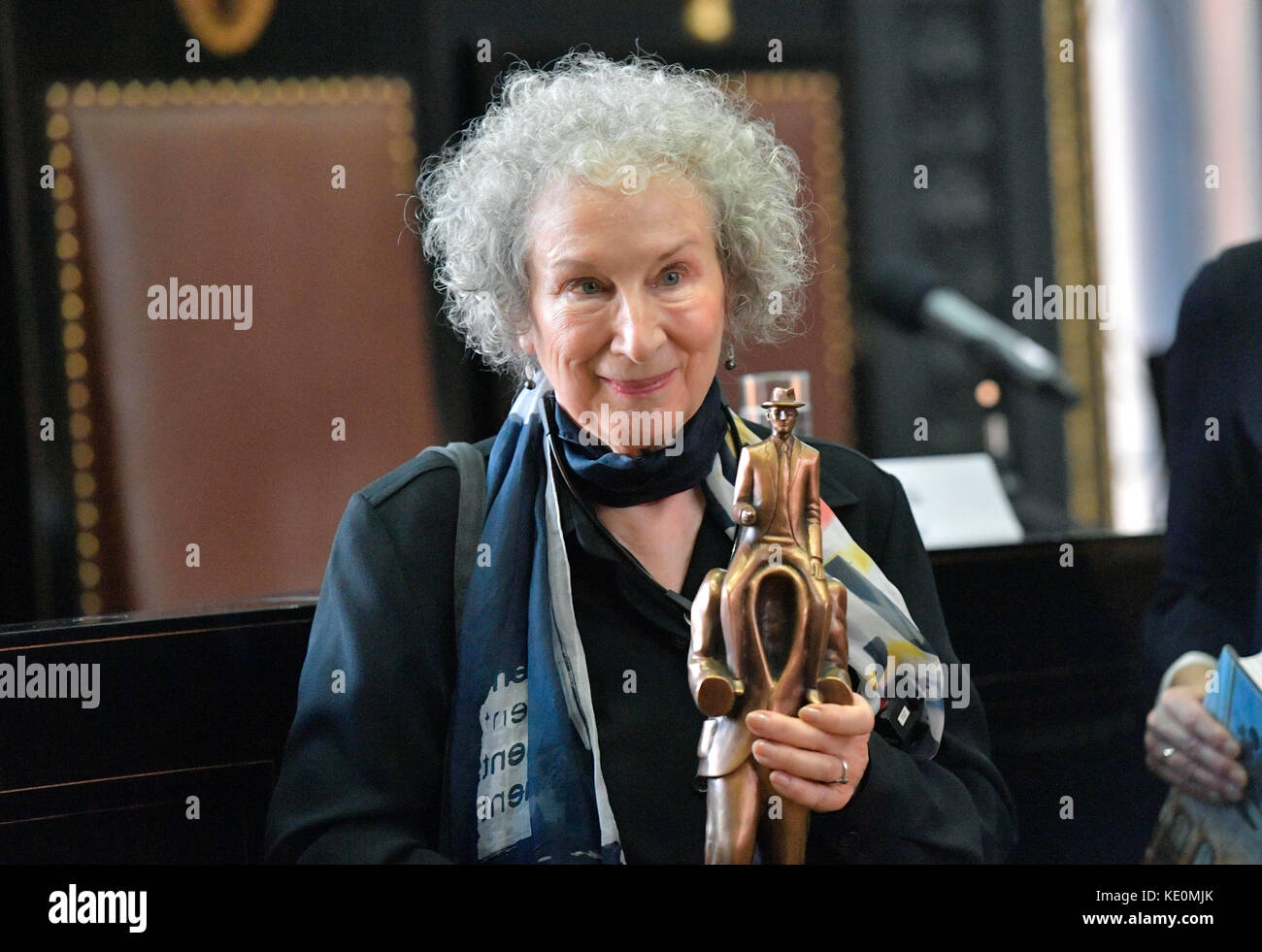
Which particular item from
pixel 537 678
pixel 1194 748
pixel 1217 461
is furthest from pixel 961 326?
pixel 537 678

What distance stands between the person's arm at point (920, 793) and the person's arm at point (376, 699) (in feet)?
1.28

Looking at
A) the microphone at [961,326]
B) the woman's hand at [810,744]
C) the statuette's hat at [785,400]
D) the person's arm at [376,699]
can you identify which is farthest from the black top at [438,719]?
the microphone at [961,326]

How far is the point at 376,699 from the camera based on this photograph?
1.24 metres

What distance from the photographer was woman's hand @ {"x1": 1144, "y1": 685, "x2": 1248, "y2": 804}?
1.56m

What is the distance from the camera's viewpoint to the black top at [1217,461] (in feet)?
5.32

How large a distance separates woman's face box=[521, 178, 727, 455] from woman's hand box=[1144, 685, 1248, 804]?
0.79 meters

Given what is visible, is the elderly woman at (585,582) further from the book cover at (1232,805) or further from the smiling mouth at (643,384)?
the book cover at (1232,805)

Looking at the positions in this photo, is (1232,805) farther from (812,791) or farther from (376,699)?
(376,699)

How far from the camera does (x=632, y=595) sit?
133cm

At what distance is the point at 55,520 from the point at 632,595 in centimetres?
144

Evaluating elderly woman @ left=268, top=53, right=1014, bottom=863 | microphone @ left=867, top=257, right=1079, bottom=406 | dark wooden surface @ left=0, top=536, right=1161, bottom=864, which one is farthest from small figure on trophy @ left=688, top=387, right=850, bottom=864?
microphone @ left=867, top=257, right=1079, bottom=406

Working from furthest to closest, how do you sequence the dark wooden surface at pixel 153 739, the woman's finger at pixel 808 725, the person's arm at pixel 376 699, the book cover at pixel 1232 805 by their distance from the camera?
the book cover at pixel 1232 805 → the dark wooden surface at pixel 153 739 → the person's arm at pixel 376 699 → the woman's finger at pixel 808 725

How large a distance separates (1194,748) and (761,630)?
2.58 feet
